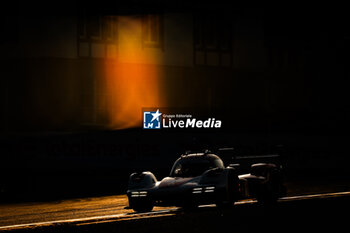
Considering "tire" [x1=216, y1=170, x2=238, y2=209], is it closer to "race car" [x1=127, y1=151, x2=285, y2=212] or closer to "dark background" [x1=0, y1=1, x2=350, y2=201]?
"race car" [x1=127, y1=151, x2=285, y2=212]

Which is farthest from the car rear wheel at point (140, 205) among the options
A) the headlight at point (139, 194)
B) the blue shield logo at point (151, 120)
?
the blue shield logo at point (151, 120)

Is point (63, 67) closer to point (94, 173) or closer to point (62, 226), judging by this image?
point (94, 173)

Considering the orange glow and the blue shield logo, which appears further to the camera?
the blue shield logo

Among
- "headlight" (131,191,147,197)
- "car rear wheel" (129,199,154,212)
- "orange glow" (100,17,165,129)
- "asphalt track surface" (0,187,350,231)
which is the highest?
"orange glow" (100,17,165,129)

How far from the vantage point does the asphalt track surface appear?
1090 cm

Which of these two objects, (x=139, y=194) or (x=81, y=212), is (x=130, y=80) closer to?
(x=81, y=212)

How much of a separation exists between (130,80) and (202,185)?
19005 millimetres

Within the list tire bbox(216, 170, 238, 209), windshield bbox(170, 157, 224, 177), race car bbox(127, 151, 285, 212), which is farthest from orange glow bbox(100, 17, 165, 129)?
tire bbox(216, 170, 238, 209)

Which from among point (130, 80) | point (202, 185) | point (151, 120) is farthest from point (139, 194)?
point (130, 80)

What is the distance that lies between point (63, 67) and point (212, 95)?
10.4 m

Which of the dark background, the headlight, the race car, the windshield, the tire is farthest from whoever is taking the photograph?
the dark background

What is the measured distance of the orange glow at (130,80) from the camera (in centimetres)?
2919

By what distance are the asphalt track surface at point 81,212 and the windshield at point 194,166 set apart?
0.80 metres

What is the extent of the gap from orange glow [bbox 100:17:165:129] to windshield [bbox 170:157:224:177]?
16421mm
